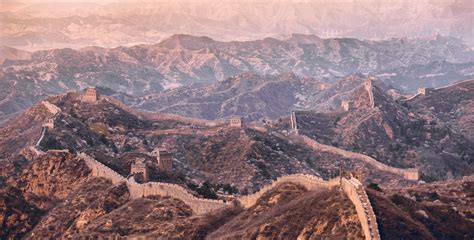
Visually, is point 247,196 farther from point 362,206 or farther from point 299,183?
point 362,206

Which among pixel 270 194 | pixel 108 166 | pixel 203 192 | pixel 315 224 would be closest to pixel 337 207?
pixel 315 224

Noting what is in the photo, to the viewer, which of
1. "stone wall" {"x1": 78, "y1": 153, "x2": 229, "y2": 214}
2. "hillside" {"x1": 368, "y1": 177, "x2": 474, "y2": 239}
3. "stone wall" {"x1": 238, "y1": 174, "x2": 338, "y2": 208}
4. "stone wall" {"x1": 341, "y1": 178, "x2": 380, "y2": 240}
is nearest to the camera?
"stone wall" {"x1": 341, "y1": 178, "x2": 380, "y2": 240}

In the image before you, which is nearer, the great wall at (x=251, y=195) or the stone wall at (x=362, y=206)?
the stone wall at (x=362, y=206)

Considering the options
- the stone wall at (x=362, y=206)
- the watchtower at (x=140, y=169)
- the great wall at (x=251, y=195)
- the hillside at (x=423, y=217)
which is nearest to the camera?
the stone wall at (x=362, y=206)

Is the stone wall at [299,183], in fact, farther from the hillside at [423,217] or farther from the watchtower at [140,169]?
the watchtower at [140,169]

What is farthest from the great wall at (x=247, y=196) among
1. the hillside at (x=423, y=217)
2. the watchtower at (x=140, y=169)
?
the watchtower at (x=140, y=169)

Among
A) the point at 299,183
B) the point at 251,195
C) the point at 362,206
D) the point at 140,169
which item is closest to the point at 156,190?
the point at 140,169

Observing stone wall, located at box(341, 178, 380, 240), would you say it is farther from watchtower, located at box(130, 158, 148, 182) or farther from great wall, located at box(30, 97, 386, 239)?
watchtower, located at box(130, 158, 148, 182)

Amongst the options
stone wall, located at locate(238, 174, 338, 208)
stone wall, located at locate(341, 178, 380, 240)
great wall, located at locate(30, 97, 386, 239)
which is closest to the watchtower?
great wall, located at locate(30, 97, 386, 239)
